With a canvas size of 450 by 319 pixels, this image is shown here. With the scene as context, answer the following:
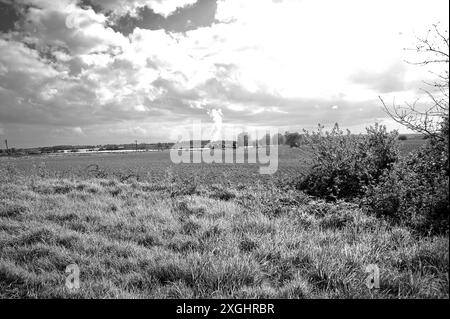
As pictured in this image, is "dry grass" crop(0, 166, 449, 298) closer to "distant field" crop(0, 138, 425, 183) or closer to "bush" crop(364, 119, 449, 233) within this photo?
"bush" crop(364, 119, 449, 233)

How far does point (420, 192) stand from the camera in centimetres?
754

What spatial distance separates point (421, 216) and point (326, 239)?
83.9 inches

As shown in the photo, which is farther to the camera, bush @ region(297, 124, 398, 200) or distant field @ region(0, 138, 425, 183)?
distant field @ region(0, 138, 425, 183)

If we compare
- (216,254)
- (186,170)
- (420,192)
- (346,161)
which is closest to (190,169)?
(186,170)

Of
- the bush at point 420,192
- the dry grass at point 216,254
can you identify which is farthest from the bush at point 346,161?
the dry grass at point 216,254

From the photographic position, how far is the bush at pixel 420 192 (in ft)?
20.1

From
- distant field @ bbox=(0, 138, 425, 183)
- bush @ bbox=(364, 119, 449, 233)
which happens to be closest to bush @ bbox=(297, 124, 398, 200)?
distant field @ bbox=(0, 138, 425, 183)

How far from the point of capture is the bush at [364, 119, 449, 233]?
612cm

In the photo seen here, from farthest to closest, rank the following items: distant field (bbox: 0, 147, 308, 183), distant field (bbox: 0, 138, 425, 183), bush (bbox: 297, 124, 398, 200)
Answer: distant field (bbox: 0, 147, 308, 183) < distant field (bbox: 0, 138, 425, 183) < bush (bbox: 297, 124, 398, 200)

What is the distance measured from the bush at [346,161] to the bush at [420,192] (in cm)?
233

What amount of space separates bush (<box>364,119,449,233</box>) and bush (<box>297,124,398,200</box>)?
2.33 m
